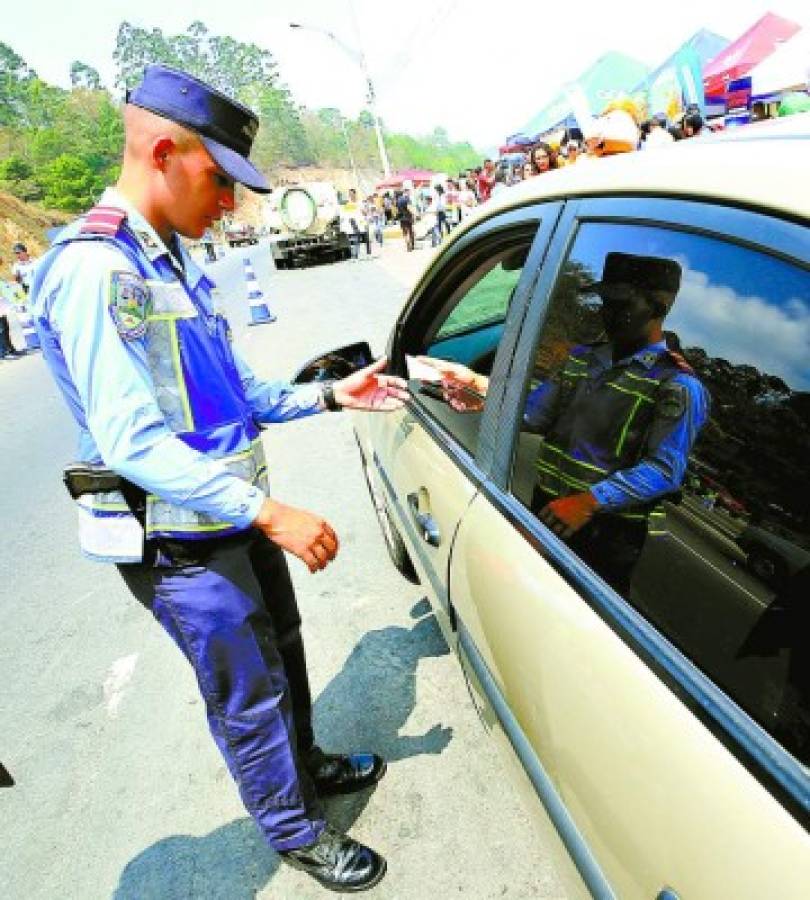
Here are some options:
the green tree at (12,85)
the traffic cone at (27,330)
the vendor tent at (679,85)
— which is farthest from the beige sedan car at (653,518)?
the green tree at (12,85)

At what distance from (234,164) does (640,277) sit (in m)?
0.94

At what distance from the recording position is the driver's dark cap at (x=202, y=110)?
1435 millimetres

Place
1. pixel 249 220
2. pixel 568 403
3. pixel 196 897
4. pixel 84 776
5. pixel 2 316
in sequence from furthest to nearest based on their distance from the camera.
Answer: pixel 249 220 < pixel 2 316 < pixel 84 776 < pixel 196 897 < pixel 568 403

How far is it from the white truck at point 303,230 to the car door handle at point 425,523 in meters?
20.2

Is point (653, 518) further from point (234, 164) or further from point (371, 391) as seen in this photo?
point (234, 164)

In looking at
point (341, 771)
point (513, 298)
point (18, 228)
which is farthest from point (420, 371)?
point (18, 228)

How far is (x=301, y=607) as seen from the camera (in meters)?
3.17

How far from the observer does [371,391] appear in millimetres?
2104

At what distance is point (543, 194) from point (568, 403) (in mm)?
493

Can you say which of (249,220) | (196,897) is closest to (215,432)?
(196,897)

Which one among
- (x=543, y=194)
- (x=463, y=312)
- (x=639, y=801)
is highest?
(x=543, y=194)

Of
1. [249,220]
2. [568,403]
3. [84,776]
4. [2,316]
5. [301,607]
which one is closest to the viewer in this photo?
[568,403]

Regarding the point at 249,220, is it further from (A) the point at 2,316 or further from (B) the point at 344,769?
(B) the point at 344,769

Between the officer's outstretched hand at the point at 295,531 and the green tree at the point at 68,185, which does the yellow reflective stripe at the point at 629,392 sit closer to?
the officer's outstretched hand at the point at 295,531
